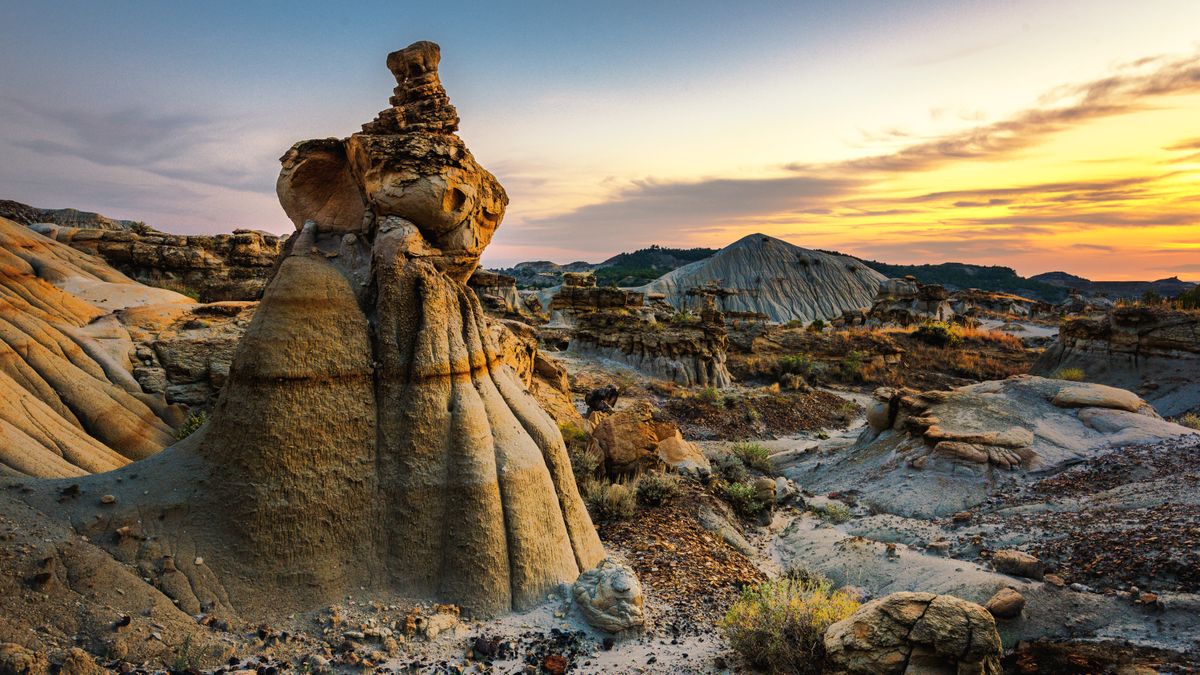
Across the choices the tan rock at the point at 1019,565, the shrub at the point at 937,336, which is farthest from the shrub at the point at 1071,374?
the tan rock at the point at 1019,565

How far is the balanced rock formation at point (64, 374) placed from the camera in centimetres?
761

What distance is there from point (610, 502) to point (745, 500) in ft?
11.4

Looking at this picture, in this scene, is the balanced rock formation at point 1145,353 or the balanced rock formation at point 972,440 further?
the balanced rock formation at point 1145,353

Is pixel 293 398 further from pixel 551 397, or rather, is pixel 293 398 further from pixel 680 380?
pixel 680 380

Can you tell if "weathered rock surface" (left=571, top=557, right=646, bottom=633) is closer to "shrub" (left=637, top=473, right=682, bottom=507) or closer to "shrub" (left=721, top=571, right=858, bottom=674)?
"shrub" (left=721, top=571, right=858, bottom=674)

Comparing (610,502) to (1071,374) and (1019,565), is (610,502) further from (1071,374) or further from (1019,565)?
(1071,374)

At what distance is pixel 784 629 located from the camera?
5.32m

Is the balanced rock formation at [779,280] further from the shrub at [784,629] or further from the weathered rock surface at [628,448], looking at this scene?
the shrub at [784,629]

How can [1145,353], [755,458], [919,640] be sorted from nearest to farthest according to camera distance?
[919,640], [755,458], [1145,353]

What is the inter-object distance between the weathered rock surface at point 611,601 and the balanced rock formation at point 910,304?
49100 mm

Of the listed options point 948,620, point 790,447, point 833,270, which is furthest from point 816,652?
point 833,270

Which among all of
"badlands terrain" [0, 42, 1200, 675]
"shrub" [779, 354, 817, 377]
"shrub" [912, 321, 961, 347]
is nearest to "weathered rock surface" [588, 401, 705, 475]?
"badlands terrain" [0, 42, 1200, 675]

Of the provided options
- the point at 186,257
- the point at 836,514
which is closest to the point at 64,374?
the point at 186,257

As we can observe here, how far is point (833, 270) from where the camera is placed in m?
92.6
